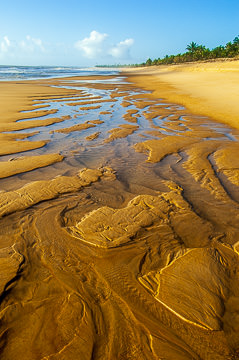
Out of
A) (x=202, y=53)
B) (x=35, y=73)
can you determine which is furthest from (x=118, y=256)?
(x=202, y=53)

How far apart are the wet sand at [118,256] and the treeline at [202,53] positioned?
233 feet

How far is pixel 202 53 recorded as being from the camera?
72188 millimetres

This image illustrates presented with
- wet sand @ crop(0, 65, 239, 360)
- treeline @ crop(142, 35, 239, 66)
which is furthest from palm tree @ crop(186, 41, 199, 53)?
wet sand @ crop(0, 65, 239, 360)

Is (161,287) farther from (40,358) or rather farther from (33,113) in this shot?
(33,113)

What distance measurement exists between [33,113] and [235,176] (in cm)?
870

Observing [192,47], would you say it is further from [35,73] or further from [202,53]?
[35,73]

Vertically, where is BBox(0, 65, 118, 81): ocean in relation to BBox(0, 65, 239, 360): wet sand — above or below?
above

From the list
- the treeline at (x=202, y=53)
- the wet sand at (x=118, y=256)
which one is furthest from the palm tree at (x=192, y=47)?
the wet sand at (x=118, y=256)

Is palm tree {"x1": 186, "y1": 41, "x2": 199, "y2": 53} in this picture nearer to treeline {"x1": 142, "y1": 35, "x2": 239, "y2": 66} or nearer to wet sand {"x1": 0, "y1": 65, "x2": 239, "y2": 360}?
treeline {"x1": 142, "y1": 35, "x2": 239, "y2": 66}

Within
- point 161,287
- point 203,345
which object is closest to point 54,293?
point 161,287

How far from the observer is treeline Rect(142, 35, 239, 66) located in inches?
2415

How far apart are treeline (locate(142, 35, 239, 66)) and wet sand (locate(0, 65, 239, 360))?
70899 mm

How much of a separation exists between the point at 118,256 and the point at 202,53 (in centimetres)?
8794

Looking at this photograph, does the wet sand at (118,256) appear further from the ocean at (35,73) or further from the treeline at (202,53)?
the treeline at (202,53)
